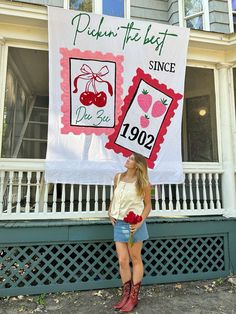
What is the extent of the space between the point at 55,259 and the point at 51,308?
611 millimetres

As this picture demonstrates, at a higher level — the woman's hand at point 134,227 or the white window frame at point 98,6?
the white window frame at point 98,6

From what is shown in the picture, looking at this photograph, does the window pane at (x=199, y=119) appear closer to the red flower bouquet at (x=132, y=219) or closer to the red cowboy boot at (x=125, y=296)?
the red flower bouquet at (x=132, y=219)

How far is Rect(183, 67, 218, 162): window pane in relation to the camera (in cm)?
610

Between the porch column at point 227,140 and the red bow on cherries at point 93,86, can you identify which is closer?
the red bow on cherries at point 93,86

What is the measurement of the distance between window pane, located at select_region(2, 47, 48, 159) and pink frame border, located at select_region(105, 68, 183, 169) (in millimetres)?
1837

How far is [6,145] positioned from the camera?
489cm

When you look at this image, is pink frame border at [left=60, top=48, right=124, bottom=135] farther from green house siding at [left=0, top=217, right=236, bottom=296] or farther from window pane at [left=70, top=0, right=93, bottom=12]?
window pane at [left=70, top=0, right=93, bottom=12]

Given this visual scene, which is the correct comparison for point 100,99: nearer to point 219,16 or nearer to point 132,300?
point 132,300

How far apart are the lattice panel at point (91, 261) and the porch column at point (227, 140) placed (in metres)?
0.61

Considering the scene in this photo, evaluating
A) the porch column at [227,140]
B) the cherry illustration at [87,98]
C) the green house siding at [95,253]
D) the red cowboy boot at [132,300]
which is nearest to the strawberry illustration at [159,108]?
the cherry illustration at [87,98]

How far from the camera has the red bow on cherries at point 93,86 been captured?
150 inches

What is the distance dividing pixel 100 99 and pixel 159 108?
0.88m

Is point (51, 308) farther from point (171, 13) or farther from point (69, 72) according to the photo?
point (171, 13)

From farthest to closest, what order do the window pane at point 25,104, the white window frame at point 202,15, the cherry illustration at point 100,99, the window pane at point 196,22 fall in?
the window pane at point 196,22 → the white window frame at point 202,15 → the window pane at point 25,104 → the cherry illustration at point 100,99
